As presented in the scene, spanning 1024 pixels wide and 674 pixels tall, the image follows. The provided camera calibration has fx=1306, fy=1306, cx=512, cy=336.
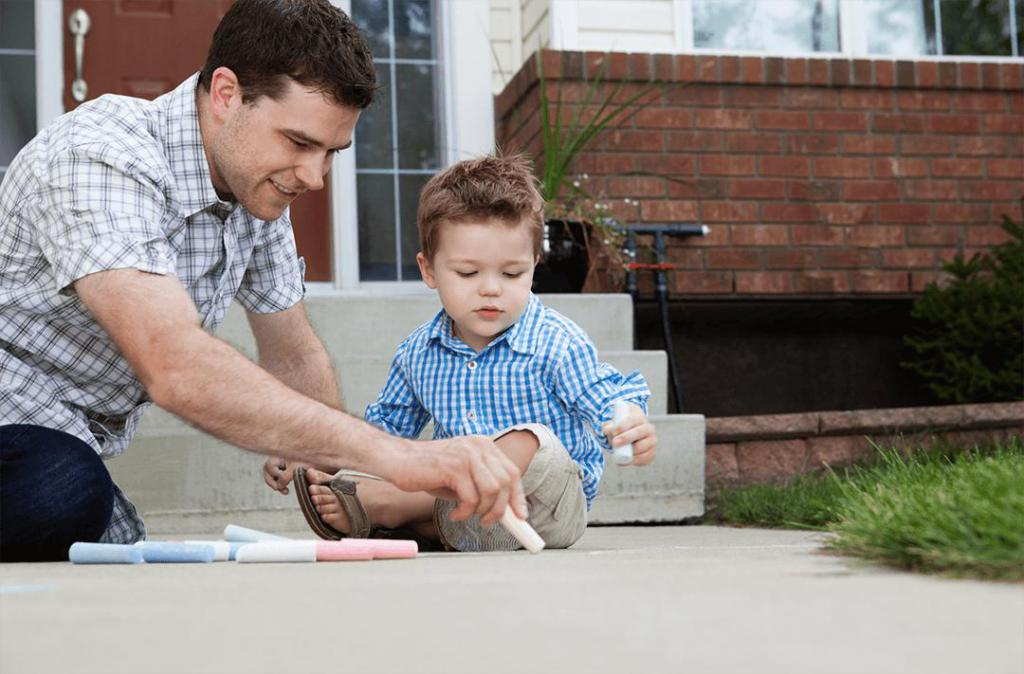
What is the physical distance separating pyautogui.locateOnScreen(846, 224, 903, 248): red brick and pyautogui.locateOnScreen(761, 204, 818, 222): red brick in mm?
186

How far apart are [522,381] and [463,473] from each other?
0.96m

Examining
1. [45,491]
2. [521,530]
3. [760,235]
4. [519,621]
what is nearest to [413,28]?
[760,235]

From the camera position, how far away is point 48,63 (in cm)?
532

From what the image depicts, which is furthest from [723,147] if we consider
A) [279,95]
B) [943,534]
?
[943,534]

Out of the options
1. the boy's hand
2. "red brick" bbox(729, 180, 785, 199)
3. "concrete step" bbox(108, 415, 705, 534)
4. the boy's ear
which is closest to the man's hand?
the boy's hand

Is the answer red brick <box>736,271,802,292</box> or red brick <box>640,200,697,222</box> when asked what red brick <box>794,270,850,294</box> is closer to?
red brick <box>736,271,802,292</box>

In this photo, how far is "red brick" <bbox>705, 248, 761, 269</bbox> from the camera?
5.36 meters

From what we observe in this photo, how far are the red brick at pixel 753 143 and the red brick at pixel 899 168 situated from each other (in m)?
0.46

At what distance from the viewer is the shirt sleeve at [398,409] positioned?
120 inches

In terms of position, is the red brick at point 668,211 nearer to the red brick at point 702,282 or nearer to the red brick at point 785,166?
the red brick at point 702,282

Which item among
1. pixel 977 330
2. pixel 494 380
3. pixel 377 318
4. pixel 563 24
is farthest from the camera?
pixel 563 24

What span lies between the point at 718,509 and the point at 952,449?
0.78m

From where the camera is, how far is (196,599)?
1365 mm

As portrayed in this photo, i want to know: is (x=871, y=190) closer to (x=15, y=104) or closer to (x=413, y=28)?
(x=413, y=28)
